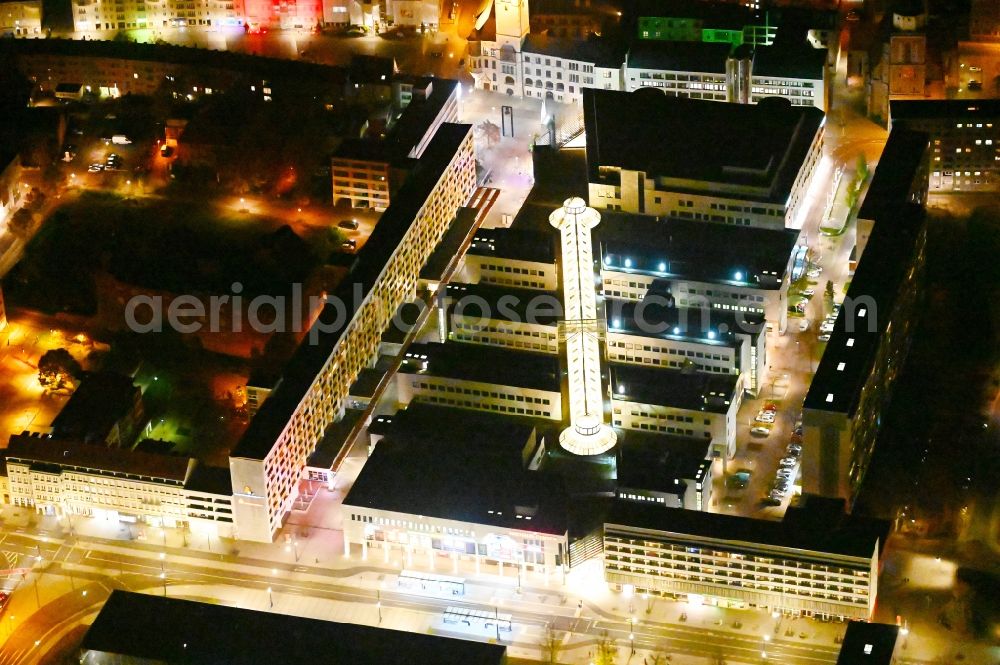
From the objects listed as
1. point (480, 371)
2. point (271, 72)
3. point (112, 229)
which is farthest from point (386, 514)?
point (271, 72)

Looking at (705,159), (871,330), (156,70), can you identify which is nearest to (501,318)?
(705,159)

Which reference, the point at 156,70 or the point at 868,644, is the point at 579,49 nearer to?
the point at 156,70

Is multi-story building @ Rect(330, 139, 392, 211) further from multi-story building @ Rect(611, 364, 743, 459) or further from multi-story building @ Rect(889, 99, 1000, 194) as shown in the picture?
multi-story building @ Rect(889, 99, 1000, 194)

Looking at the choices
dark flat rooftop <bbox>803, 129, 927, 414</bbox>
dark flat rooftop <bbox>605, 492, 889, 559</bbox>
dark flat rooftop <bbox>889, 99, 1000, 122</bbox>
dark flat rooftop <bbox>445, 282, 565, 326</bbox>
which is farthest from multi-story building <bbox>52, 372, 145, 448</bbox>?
dark flat rooftop <bbox>889, 99, 1000, 122</bbox>

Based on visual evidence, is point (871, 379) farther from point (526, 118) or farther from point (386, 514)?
point (526, 118)

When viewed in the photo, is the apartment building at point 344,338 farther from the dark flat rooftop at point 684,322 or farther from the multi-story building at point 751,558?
the multi-story building at point 751,558

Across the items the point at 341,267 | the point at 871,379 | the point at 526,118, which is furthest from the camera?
the point at 526,118
